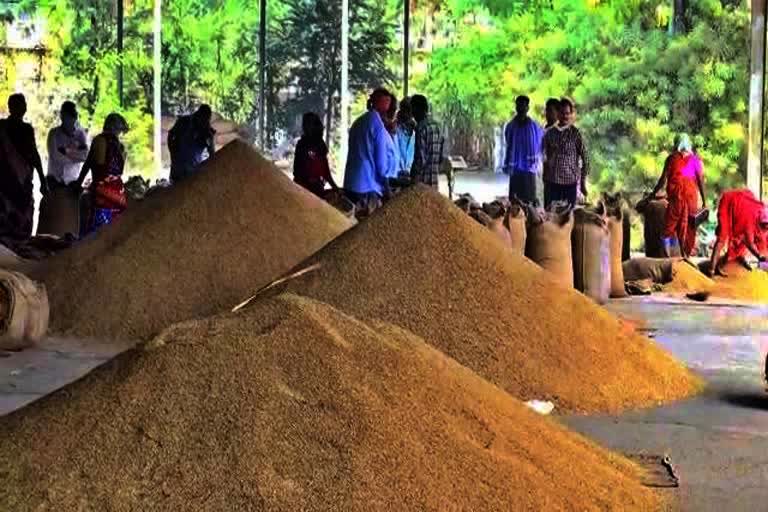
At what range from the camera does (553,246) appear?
10.8 meters

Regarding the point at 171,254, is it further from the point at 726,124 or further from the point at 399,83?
the point at 726,124

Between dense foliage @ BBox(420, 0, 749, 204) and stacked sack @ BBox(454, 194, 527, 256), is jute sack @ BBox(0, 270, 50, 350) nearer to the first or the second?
stacked sack @ BBox(454, 194, 527, 256)

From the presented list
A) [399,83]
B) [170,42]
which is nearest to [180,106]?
[170,42]

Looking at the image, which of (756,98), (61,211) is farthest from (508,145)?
(61,211)

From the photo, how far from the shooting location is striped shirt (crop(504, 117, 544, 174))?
13.5m

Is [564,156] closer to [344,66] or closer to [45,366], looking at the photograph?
[344,66]

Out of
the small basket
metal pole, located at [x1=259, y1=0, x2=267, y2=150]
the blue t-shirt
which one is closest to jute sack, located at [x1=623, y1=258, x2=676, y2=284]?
the small basket

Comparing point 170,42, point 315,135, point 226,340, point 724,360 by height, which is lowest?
point 724,360

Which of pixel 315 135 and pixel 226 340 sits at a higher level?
pixel 315 135

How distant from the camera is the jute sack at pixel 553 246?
10.8 m

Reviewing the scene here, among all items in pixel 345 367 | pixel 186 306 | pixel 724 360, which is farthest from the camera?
pixel 186 306

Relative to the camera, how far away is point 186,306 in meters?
9.04

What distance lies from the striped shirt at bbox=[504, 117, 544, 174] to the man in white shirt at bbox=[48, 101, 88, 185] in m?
3.80

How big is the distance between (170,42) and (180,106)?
2.39ft
